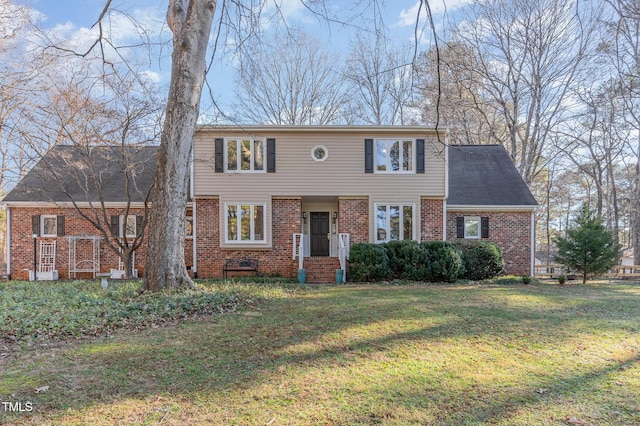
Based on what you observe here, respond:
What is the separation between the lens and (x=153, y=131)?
444 inches

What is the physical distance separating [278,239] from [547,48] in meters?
17.0

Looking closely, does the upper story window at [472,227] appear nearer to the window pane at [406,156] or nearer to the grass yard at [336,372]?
the window pane at [406,156]

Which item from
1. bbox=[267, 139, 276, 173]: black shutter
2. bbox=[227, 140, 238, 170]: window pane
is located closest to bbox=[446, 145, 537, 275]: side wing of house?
bbox=[267, 139, 276, 173]: black shutter

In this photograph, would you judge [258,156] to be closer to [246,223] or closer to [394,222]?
[246,223]

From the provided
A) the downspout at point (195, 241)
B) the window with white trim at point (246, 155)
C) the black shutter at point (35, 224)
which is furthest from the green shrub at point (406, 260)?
the black shutter at point (35, 224)

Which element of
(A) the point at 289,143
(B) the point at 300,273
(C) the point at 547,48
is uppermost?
(C) the point at 547,48

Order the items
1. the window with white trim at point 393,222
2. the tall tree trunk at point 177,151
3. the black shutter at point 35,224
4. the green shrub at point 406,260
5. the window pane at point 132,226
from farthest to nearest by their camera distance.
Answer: the window pane at point 132,226 → the black shutter at point 35,224 → the window with white trim at point 393,222 → the green shrub at point 406,260 → the tall tree trunk at point 177,151

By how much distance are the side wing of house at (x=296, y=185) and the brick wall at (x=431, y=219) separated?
4cm

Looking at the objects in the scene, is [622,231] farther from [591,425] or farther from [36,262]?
[36,262]

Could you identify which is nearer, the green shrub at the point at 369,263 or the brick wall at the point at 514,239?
the green shrub at the point at 369,263

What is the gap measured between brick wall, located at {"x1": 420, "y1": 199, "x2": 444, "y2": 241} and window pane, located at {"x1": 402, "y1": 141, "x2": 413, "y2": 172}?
1.43 metres

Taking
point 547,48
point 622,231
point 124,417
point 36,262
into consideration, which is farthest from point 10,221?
point 622,231

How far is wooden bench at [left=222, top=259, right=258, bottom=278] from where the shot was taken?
1277 cm

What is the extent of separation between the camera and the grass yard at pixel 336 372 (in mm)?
2564
